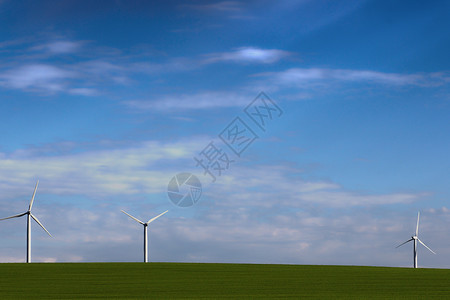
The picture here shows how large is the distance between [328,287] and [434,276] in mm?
14182

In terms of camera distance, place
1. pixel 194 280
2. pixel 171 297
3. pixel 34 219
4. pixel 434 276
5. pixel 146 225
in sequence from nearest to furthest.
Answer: pixel 171 297 → pixel 194 280 → pixel 434 276 → pixel 34 219 → pixel 146 225

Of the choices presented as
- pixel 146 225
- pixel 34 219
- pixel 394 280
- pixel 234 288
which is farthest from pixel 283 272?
pixel 34 219

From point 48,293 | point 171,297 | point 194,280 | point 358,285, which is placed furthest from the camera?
point 194,280

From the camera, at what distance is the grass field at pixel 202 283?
32875 mm

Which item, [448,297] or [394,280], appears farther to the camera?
[394,280]

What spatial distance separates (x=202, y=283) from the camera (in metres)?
39.8

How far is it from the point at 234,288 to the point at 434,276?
19.4 meters

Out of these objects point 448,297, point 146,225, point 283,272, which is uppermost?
point 146,225

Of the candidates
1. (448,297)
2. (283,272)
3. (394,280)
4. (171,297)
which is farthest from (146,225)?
(448,297)

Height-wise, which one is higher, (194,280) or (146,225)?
(146,225)

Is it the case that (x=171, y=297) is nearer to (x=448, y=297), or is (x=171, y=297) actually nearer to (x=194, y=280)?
(x=194, y=280)

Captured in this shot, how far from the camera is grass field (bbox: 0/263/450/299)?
32.9 meters

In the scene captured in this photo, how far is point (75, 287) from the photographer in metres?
36.8

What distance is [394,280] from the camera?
4328 cm
